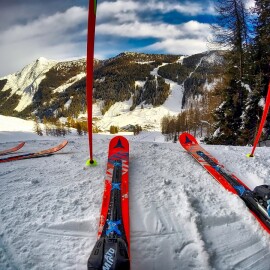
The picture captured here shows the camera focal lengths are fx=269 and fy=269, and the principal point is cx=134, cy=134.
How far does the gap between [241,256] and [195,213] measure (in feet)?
3.19

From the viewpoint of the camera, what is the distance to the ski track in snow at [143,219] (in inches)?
143

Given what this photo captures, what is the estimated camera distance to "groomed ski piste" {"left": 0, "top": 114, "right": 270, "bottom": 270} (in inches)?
143

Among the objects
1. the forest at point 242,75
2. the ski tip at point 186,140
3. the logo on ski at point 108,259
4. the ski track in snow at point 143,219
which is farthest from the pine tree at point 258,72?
the logo on ski at point 108,259

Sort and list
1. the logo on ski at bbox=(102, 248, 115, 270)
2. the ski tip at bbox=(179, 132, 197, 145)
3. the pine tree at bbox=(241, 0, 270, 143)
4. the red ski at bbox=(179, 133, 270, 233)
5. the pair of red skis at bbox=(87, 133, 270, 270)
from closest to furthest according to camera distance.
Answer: the logo on ski at bbox=(102, 248, 115, 270), the pair of red skis at bbox=(87, 133, 270, 270), the red ski at bbox=(179, 133, 270, 233), the ski tip at bbox=(179, 132, 197, 145), the pine tree at bbox=(241, 0, 270, 143)

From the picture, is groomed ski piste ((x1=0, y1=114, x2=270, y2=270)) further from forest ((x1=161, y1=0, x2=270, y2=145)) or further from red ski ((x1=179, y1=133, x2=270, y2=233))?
forest ((x1=161, y1=0, x2=270, y2=145))

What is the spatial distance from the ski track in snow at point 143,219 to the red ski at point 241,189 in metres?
0.14

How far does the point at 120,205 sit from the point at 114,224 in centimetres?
56

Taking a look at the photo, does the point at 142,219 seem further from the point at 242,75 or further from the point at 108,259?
the point at 242,75

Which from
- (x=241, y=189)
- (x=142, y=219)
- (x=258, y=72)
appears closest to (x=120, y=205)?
(x=142, y=219)

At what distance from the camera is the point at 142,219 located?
439 cm

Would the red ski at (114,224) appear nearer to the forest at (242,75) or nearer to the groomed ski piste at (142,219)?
the groomed ski piste at (142,219)

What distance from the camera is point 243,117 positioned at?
1880 cm

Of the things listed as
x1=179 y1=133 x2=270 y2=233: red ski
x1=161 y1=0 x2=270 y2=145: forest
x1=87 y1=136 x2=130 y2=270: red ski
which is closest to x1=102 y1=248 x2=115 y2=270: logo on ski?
x1=87 y1=136 x2=130 y2=270: red ski

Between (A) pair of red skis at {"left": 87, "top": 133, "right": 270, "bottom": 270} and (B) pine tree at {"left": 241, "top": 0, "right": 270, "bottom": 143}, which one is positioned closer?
(A) pair of red skis at {"left": 87, "top": 133, "right": 270, "bottom": 270}
